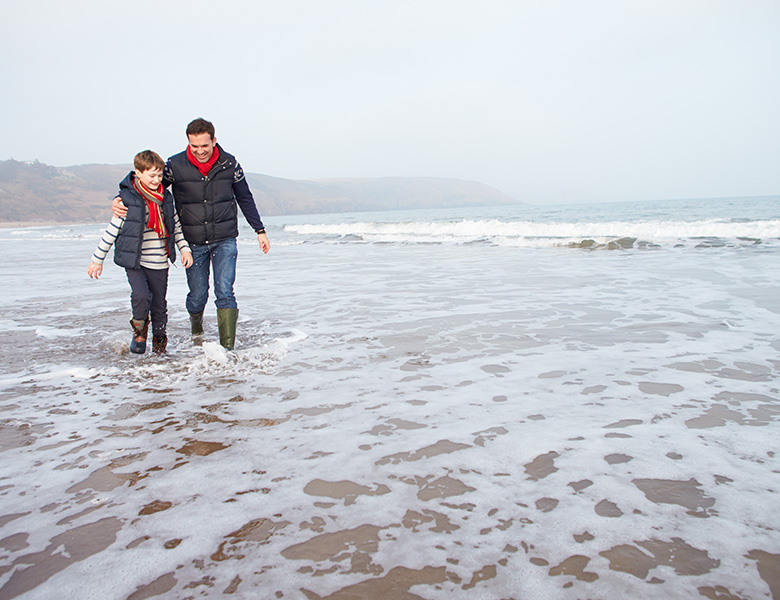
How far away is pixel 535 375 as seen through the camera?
3.98 metres

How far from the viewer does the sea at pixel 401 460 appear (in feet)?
5.94

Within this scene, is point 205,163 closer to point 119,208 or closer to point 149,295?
point 119,208

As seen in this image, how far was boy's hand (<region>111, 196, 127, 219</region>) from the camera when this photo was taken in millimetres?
4398

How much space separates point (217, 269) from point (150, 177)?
1067 millimetres

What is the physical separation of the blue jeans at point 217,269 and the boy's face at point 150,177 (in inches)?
30.0

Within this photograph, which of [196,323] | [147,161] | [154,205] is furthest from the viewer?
[196,323]

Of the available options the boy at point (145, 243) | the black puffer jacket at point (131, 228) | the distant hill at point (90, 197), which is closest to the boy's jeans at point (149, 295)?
the boy at point (145, 243)

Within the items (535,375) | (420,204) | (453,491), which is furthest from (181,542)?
(420,204)

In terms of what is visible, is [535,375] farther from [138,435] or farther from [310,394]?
[138,435]

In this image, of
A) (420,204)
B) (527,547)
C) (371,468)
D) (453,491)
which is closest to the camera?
(527,547)

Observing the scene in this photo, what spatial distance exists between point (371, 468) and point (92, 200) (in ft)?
413

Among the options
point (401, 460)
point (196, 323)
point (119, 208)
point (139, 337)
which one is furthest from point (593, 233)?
point (401, 460)

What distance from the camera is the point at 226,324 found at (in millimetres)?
4859

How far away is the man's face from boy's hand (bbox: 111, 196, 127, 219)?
766mm
